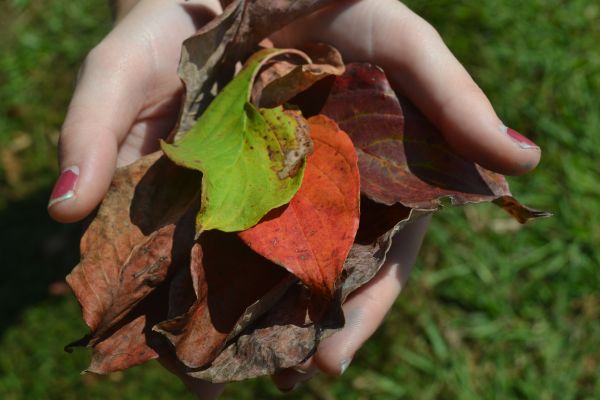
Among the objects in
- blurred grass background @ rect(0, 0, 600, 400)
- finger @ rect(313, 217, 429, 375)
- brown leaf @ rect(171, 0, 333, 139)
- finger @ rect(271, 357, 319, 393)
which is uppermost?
brown leaf @ rect(171, 0, 333, 139)

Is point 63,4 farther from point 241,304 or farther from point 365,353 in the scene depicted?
point 241,304

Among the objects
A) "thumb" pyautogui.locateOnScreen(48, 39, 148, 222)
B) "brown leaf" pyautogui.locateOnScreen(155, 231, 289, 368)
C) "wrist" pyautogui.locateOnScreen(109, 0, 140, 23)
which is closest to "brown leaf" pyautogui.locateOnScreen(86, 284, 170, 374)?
"brown leaf" pyautogui.locateOnScreen(155, 231, 289, 368)

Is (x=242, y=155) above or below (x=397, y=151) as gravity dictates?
above

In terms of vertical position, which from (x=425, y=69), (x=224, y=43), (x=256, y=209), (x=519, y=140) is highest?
(x=224, y=43)

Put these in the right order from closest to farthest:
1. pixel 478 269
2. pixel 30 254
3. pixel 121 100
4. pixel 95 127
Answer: pixel 95 127 < pixel 121 100 < pixel 478 269 < pixel 30 254

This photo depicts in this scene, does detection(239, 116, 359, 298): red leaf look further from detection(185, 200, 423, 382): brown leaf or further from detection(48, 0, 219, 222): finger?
detection(48, 0, 219, 222): finger

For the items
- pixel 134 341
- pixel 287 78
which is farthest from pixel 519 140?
pixel 134 341

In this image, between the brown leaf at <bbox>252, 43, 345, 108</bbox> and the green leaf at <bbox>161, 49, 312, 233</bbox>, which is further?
the brown leaf at <bbox>252, 43, 345, 108</bbox>

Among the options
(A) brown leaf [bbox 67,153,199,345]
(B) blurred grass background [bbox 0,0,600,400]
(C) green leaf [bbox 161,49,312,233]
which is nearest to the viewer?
(C) green leaf [bbox 161,49,312,233]

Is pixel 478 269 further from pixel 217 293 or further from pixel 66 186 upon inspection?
pixel 66 186
